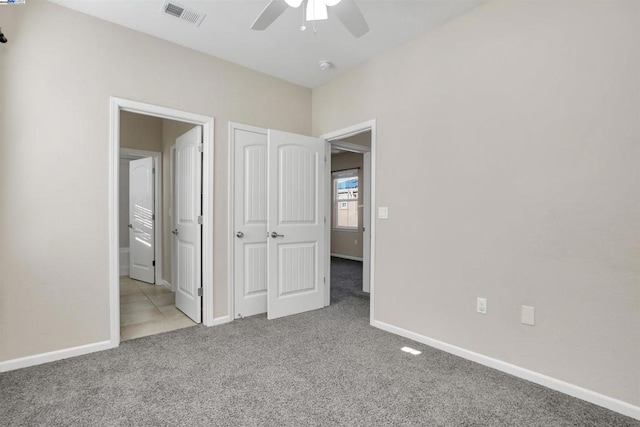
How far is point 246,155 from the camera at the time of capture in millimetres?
3469

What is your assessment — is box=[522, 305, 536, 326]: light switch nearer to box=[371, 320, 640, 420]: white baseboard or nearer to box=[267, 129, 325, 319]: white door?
box=[371, 320, 640, 420]: white baseboard

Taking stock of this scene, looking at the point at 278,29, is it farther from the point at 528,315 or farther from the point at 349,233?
the point at 349,233

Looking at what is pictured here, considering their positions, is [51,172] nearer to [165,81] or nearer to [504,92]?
[165,81]

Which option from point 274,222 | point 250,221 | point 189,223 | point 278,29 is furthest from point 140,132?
point 278,29

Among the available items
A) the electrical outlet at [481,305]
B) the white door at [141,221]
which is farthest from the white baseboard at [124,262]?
the electrical outlet at [481,305]

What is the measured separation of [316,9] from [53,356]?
3079 millimetres

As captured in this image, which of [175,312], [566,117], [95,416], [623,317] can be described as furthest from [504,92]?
[175,312]

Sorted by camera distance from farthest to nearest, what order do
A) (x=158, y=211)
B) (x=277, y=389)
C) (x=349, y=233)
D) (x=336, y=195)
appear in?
1. (x=336, y=195)
2. (x=349, y=233)
3. (x=158, y=211)
4. (x=277, y=389)

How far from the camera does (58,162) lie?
2.47 m

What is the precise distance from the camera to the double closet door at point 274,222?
135 inches

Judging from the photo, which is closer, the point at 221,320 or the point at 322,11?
the point at 322,11

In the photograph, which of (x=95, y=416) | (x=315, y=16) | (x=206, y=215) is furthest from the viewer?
(x=206, y=215)

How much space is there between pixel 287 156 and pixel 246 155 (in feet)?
1.44

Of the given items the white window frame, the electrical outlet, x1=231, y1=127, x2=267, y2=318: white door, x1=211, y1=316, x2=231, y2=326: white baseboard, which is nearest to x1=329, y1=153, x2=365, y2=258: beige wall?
the white window frame
